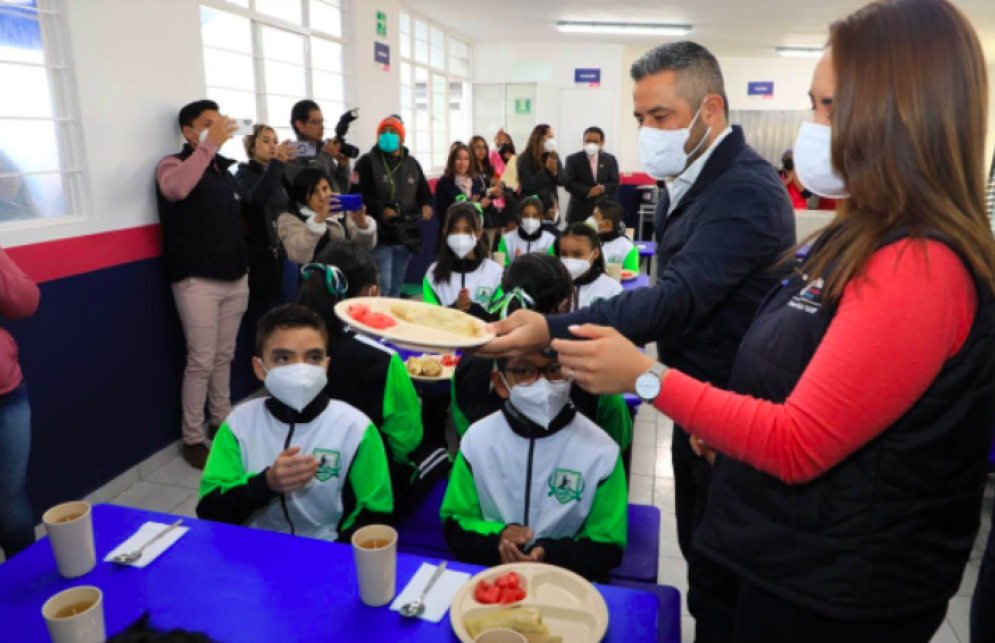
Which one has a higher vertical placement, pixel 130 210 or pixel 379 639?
pixel 130 210

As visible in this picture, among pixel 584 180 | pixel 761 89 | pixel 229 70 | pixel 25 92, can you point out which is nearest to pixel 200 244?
pixel 25 92

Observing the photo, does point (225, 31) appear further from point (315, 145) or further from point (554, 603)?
point (554, 603)

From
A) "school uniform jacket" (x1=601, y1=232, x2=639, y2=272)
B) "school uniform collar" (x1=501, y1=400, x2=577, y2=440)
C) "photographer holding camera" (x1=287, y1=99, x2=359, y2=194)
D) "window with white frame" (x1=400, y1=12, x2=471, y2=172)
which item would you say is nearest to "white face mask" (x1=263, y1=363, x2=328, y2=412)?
"school uniform collar" (x1=501, y1=400, x2=577, y2=440)

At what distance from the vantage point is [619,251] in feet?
18.1

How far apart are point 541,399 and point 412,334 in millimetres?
524

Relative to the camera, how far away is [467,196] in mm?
7672

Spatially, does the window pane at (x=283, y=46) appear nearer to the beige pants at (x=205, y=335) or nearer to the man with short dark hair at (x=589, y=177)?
the beige pants at (x=205, y=335)

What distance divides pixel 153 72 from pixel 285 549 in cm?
316

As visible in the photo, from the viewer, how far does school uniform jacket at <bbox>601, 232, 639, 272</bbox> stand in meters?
5.48

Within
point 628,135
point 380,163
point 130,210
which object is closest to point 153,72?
point 130,210

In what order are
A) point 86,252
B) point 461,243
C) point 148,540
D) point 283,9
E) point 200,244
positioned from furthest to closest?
point 283,9
point 461,243
point 200,244
point 86,252
point 148,540

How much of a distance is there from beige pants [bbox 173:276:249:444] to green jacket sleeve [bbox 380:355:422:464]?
1785 mm

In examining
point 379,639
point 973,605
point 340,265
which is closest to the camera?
point 379,639

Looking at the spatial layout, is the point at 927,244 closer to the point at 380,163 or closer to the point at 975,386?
the point at 975,386
